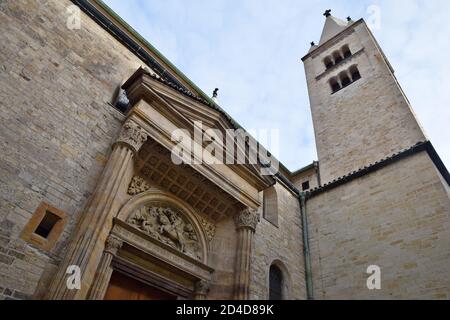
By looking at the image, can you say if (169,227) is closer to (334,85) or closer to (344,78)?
(334,85)

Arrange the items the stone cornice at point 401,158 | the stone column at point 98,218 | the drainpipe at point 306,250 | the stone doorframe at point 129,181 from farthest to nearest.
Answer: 1. the drainpipe at point 306,250
2. the stone cornice at point 401,158
3. the stone doorframe at point 129,181
4. the stone column at point 98,218

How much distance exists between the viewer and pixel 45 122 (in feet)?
18.6

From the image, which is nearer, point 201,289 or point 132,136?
point 132,136

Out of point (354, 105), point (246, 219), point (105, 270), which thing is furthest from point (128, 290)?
point (354, 105)

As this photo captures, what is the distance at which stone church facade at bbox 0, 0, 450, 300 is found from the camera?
5086 millimetres

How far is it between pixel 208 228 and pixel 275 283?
2.69 metres

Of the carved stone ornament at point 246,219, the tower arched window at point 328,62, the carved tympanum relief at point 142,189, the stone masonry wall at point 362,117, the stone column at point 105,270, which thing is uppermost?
the tower arched window at point 328,62

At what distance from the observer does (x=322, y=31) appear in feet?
75.4

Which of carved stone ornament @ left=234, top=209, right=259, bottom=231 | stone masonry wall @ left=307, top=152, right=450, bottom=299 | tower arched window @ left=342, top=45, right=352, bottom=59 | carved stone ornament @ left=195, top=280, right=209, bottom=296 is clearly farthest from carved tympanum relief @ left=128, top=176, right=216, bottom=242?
tower arched window @ left=342, top=45, right=352, bottom=59

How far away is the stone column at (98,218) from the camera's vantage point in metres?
4.64

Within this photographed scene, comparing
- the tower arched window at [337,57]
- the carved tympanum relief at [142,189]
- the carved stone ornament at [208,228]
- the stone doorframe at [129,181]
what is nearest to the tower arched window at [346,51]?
the tower arched window at [337,57]

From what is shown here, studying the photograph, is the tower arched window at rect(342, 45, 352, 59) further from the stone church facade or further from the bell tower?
the stone church facade

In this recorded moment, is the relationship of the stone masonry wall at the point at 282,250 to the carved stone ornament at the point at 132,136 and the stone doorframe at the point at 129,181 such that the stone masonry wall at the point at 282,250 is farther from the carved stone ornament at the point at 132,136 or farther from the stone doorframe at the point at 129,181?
the carved stone ornament at the point at 132,136
